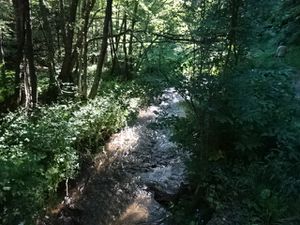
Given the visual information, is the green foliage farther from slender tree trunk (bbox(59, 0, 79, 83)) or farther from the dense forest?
slender tree trunk (bbox(59, 0, 79, 83))

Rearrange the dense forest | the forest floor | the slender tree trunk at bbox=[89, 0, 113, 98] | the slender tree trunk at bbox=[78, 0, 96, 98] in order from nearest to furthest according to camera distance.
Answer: the dense forest < the forest floor < the slender tree trunk at bbox=[89, 0, 113, 98] < the slender tree trunk at bbox=[78, 0, 96, 98]

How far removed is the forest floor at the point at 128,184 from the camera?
6285 mm

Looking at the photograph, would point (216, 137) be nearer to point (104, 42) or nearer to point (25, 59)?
point (25, 59)

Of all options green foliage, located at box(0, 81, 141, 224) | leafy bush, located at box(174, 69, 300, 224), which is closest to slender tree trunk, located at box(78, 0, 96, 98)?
green foliage, located at box(0, 81, 141, 224)

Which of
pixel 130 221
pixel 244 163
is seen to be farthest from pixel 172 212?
pixel 244 163

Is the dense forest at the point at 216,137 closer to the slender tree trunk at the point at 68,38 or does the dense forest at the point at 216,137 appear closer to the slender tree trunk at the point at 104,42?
the slender tree trunk at the point at 104,42

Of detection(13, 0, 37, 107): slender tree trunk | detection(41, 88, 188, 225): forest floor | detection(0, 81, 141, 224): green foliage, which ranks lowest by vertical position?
detection(41, 88, 188, 225): forest floor

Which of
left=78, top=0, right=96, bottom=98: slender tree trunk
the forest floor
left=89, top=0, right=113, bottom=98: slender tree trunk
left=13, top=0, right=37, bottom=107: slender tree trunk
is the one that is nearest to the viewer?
the forest floor

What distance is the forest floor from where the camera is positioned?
629cm

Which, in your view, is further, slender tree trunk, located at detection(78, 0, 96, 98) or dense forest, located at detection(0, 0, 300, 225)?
slender tree trunk, located at detection(78, 0, 96, 98)

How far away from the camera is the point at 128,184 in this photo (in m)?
7.68

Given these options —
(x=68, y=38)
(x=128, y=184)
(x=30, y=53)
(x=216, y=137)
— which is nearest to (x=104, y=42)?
(x=68, y=38)

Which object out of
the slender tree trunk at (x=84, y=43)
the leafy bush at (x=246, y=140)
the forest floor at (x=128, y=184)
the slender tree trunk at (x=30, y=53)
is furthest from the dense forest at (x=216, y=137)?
the slender tree trunk at (x=84, y=43)

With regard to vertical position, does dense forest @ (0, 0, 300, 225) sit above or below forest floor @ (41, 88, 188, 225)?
above
